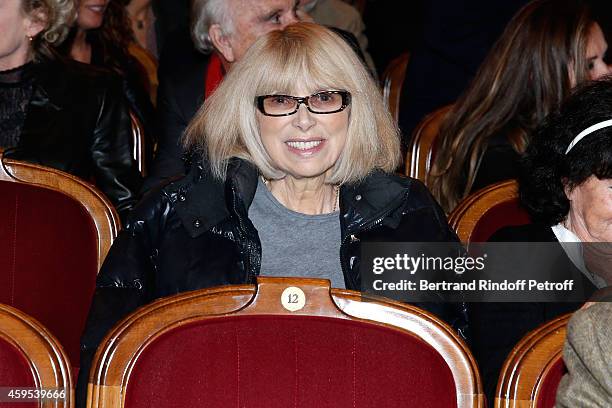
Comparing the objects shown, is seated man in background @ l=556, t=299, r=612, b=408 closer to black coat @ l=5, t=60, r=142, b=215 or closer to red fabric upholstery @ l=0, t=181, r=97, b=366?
red fabric upholstery @ l=0, t=181, r=97, b=366

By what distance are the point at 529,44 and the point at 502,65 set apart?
0.09 meters

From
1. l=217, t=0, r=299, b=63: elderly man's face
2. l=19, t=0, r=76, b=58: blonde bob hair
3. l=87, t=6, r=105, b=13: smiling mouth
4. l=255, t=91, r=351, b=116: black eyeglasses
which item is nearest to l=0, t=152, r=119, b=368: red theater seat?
l=255, t=91, r=351, b=116: black eyeglasses

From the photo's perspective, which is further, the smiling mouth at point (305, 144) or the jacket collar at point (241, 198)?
the smiling mouth at point (305, 144)

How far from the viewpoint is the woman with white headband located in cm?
221

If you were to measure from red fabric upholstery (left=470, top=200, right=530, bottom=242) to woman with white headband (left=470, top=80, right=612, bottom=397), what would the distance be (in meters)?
0.06

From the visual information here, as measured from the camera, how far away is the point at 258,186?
96.6 inches

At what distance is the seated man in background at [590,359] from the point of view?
4.54 feet

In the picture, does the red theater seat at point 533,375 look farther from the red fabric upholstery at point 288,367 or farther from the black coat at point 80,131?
the black coat at point 80,131

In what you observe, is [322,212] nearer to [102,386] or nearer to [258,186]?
[258,186]

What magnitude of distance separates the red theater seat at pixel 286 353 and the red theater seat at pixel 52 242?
69 cm

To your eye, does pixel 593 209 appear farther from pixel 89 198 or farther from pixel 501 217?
pixel 89 198

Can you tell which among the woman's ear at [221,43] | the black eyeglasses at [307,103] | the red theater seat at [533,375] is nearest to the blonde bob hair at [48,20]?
the woman's ear at [221,43]

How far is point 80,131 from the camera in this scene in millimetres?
3027

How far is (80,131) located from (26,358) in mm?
1396
